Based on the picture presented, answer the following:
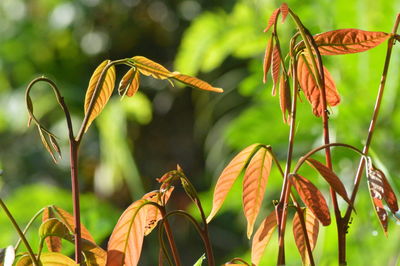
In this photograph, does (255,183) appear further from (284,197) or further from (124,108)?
(124,108)

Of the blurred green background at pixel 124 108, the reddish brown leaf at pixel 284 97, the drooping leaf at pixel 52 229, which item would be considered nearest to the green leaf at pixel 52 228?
the drooping leaf at pixel 52 229

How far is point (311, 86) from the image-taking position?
307mm

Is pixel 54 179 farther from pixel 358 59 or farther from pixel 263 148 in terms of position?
pixel 263 148

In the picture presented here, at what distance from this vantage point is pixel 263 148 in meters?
0.30

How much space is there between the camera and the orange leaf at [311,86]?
30cm

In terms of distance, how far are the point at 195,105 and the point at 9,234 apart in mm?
1060

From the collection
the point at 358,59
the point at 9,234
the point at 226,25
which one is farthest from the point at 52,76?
the point at 358,59

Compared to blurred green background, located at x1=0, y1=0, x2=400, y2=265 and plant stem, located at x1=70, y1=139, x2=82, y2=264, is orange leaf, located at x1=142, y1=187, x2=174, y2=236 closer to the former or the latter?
plant stem, located at x1=70, y1=139, x2=82, y2=264

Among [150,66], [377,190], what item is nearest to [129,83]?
[150,66]

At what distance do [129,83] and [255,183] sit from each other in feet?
0.23

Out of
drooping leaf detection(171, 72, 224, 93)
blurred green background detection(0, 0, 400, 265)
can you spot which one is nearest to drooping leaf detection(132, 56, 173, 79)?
drooping leaf detection(171, 72, 224, 93)

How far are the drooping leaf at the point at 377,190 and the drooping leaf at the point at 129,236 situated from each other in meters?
0.09

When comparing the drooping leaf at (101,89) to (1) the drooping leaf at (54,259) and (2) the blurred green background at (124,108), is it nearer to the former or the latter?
(1) the drooping leaf at (54,259)

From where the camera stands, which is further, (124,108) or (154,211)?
(124,108)
